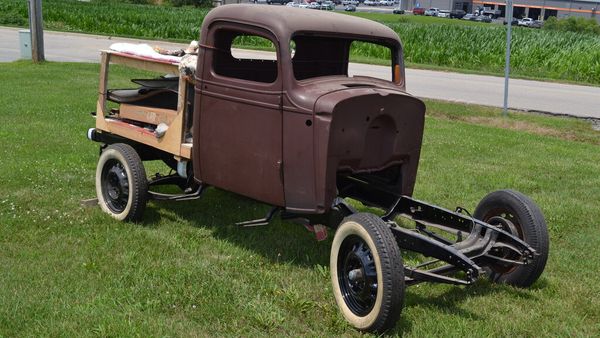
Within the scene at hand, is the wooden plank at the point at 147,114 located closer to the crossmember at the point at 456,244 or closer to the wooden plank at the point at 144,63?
the wooden plank at the point at 144,63

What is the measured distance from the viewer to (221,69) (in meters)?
5.76

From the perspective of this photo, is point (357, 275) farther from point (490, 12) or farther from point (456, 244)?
point (490, 12)

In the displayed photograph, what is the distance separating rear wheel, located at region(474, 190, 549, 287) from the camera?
489 centimetres

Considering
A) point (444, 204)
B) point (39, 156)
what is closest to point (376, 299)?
point (444, 204)

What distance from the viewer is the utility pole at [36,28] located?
57.6 feet

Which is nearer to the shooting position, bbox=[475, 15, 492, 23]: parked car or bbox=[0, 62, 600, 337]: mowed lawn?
bbox=[0, 62, 600, 337]: mowed lawn

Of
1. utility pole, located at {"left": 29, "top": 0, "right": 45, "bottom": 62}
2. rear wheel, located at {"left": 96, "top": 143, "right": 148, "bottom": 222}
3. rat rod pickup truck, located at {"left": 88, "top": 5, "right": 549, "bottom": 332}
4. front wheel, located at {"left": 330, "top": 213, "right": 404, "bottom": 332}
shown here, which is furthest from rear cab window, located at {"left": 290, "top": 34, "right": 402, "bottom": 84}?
utility pole, located at {"left": 29, "top": 0, "right": 45, "bottom": 62}

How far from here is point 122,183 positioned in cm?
608

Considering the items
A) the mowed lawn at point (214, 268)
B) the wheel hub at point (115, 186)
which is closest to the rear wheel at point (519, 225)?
the mowed lawn at point (214, 268)

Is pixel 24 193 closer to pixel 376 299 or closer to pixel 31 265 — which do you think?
pixel 31 265

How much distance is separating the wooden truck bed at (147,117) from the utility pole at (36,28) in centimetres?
1206

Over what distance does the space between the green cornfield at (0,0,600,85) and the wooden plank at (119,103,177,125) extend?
21.2 metres

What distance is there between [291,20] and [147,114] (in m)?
1.90

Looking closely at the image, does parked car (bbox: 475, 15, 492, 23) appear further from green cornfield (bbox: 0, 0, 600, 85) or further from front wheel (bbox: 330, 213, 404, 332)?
front wheel (bbox: 330, 213, 404, 332)
